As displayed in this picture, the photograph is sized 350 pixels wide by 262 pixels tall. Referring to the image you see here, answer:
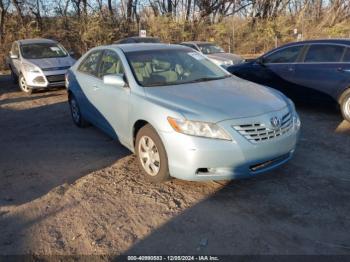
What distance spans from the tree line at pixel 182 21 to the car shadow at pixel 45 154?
45.2ft

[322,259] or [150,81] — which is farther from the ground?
[150,81]

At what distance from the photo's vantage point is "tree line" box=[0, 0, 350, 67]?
22859 mm

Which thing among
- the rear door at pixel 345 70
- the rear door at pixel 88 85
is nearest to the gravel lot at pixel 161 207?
the rear door at pixel 88 85

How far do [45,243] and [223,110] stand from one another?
2.19 meters

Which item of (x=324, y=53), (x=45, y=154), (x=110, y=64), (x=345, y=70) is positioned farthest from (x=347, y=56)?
(x=45, y=154)

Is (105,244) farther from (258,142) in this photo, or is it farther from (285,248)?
(258,142)

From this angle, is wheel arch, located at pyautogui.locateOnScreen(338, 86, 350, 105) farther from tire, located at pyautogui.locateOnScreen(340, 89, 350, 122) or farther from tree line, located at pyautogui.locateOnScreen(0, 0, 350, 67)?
tree line, located at pyautogui.locateOnScreen(0, 0, 350, 67)

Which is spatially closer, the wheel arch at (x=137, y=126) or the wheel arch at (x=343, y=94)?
the wheel arch at (x=137, y=126)

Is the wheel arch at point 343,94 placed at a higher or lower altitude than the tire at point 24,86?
higher

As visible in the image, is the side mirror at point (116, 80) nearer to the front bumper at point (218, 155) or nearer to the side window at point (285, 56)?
the front bumper at point (218, 155)

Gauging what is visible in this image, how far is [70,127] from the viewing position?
285 inches

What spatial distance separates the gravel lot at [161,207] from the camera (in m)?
3.37

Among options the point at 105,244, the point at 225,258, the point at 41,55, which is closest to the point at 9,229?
the point at 105,244

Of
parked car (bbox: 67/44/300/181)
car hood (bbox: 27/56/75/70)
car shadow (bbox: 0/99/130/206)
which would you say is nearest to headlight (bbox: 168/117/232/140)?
parked car (bbox: 67/44/300/181)
